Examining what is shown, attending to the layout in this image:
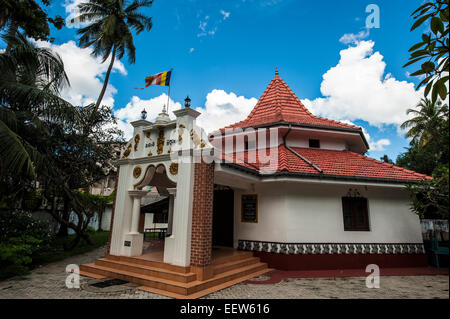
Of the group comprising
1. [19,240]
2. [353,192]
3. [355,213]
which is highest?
[353,192]

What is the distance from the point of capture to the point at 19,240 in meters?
7.63

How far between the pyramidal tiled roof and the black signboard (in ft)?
11.7

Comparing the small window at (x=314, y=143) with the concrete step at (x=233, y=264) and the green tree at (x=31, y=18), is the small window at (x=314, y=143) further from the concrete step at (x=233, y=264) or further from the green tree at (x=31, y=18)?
the green tree at (x=31, y=18)

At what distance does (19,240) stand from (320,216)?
32.5ft

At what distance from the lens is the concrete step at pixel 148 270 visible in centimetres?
576

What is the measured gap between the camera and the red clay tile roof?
8375 millimetres

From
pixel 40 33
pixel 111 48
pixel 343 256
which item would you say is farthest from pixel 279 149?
pixel 111 48

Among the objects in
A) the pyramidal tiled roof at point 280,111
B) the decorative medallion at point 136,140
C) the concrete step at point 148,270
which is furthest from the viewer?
the pyramidal tiled roof at point 280,111

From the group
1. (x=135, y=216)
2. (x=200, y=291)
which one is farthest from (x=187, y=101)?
(x=200, y=291)

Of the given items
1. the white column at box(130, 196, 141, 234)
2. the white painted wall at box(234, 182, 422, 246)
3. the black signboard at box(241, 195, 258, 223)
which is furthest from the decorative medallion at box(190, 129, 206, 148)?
the black signboard at box(241, 195, 258, 223)

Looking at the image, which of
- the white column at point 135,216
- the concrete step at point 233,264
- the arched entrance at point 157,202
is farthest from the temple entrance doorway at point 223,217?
the white column at point 135,216

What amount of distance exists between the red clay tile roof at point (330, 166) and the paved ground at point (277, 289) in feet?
10.6

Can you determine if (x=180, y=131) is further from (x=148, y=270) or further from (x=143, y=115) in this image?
(x=148, y=270)

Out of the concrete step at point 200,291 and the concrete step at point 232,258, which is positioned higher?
the concrete step at point 232,258
